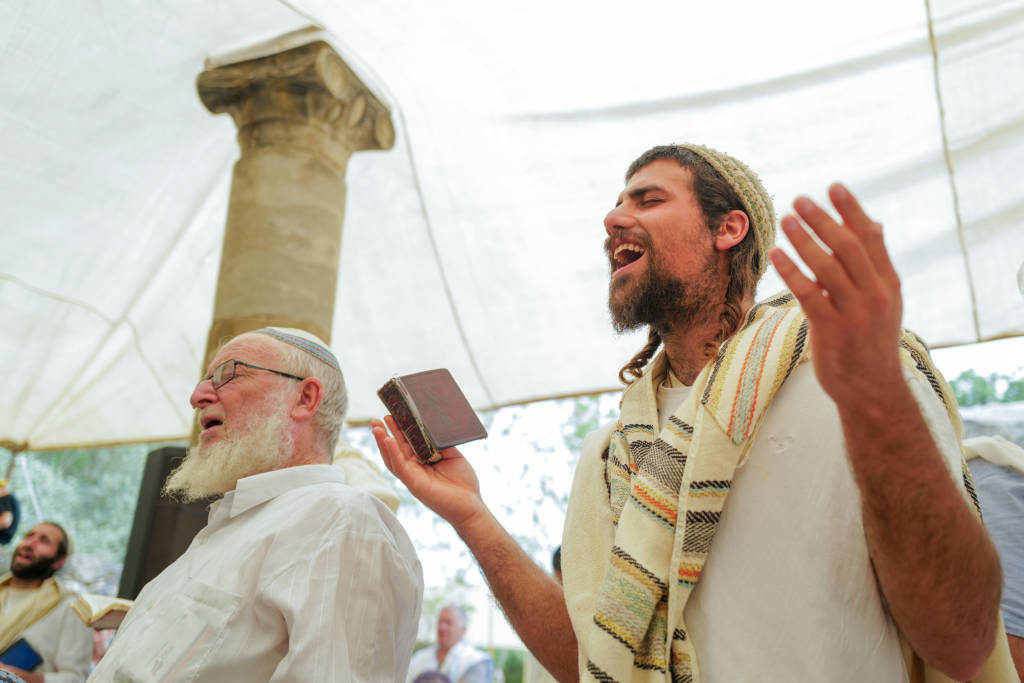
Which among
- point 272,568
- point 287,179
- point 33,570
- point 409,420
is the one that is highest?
point 287,179

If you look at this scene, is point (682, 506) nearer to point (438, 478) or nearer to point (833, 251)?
point (833, 251)

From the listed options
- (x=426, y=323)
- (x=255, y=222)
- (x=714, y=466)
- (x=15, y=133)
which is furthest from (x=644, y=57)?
(x=15, y=133)

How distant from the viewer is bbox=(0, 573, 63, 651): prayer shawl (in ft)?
13.7

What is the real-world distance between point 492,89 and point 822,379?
165 inches

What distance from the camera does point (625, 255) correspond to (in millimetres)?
1973

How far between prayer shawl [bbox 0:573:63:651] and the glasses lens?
8.76 ft

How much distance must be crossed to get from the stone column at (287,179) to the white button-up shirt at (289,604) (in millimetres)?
2427

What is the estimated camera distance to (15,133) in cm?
538

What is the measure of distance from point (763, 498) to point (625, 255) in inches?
32.8

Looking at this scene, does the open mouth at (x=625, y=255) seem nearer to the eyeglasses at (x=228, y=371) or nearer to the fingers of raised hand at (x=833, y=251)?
the fingers of raised hand at (x=833, y=251)

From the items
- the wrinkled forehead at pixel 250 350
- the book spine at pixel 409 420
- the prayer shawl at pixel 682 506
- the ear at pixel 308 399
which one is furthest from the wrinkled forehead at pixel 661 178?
the wrinkled forehead at pixel 250 350

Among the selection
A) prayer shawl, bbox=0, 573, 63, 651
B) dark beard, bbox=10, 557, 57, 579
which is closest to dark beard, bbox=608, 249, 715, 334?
prayer shawl, bbox=0, 573, 63, 651

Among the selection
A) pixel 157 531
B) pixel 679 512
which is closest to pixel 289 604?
pixel 679 512

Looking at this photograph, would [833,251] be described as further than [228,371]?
No
